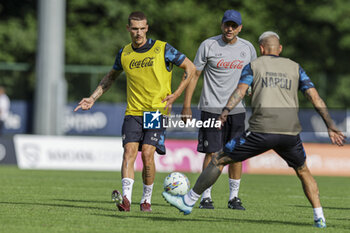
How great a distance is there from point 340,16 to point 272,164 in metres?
18.2

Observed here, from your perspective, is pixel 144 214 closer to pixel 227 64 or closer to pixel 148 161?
pixel 148 161

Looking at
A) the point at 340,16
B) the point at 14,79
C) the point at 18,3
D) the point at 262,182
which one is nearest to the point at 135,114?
the point at 262,182

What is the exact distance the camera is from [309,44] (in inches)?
1548

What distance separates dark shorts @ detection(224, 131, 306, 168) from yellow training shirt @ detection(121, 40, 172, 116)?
1.68 metres

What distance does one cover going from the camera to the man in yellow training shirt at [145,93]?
380 inches

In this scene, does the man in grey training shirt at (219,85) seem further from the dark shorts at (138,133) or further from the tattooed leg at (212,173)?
the tattooed leg at (212,173)

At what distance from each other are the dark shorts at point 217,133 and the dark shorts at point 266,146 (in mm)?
2297

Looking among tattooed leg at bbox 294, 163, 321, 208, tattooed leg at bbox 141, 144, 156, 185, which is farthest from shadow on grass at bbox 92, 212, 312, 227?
tattooed leg at bbox 141, 144, 156, 185

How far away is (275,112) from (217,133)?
265 centimetres

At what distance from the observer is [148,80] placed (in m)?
9.69

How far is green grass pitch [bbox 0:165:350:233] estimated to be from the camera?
8.09 metres

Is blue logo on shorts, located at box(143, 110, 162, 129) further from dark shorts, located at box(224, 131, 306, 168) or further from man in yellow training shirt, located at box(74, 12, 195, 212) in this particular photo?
dark shorts, located at box(224, 131, 306, 168)

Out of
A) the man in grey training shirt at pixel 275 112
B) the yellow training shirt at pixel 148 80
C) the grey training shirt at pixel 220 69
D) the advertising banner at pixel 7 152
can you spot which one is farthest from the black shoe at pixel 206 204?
the advertising banner at pixel 7 152

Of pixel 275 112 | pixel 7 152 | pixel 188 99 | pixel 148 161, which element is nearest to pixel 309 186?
pixel 275 112
